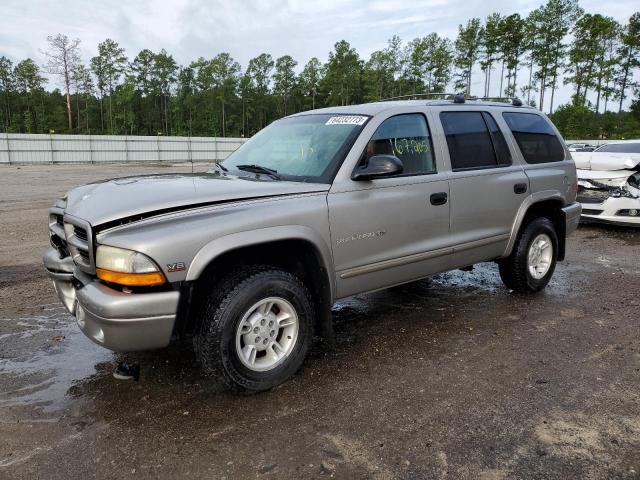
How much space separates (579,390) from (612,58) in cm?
7211

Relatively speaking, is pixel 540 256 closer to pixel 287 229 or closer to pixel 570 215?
pixel 570 215

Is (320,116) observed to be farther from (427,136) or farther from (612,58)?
(612,58)

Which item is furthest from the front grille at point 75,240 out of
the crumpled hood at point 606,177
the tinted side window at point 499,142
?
the crumpled hood at point 606,177

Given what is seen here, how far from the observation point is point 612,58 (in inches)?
2468

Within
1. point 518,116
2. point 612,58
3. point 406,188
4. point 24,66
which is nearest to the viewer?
point 406,188

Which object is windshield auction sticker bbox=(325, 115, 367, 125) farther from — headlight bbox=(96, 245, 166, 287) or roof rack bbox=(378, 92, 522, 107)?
headlight bbox=(96, 245, 166, 287)

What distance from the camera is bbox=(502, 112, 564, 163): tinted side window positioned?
507 cm

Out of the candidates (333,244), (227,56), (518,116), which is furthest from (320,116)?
(227,56)

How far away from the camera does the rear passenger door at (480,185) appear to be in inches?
172

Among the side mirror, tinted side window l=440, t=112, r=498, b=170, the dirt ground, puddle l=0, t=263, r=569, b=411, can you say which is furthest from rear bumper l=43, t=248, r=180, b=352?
tinted side window l=440, t=112, r=498, b=170

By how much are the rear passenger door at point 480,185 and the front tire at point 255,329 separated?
168 centimetres

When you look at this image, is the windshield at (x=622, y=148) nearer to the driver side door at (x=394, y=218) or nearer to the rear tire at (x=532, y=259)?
the rear tire at (x=532, y=259)

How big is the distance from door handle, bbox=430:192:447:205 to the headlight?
7.32 ft

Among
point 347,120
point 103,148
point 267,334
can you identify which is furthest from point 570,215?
point 103,148
